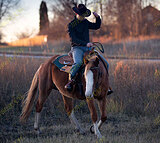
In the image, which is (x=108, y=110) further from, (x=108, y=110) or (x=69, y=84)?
(x=69, y=84)

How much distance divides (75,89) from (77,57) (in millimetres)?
617

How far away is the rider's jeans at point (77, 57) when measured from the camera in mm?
4605

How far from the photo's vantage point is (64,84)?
5.03 m

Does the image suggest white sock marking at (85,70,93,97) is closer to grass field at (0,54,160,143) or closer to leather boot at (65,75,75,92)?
leather boot at (65,75,75,92)

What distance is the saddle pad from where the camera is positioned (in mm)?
4950

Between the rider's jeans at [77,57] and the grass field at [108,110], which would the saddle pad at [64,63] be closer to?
the rider's jeans at [77,57]

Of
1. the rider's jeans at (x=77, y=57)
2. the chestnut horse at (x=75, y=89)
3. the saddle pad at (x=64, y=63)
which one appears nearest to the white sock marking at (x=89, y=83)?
the chestnut horse at (x=75, y=89)

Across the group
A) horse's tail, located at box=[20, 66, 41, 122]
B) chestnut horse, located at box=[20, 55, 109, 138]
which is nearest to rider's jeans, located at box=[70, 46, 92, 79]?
chestnut horse, located at box=[20, 55, 109, 138]

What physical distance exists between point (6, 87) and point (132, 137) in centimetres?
405

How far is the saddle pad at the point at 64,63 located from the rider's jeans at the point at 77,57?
226 millimetres

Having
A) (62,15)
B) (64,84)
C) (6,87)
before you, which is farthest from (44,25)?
(64,84)

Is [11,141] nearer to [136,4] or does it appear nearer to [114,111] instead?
[114,111]

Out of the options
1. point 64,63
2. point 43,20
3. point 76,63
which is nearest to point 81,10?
point 76,63

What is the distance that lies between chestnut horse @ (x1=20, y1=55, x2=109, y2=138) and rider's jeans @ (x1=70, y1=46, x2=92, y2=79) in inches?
8.3
